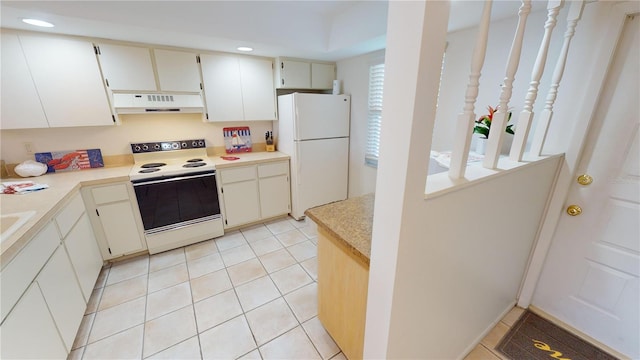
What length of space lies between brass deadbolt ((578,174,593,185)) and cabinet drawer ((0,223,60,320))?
303 centimetres

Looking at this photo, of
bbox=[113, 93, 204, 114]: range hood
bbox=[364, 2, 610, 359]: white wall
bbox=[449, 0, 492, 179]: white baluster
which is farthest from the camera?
bbox=[113, 93, 204, 114]: range hood

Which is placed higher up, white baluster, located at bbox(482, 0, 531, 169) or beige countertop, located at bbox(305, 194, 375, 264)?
white baluster, located at bbox(482, 0, 531, 169)

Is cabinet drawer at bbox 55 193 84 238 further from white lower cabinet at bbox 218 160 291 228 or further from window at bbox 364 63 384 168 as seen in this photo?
window at bbox 364 63 384 168

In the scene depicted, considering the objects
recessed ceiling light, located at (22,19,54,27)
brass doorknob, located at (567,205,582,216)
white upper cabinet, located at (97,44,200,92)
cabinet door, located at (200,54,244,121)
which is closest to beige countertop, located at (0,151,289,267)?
cabinet door, located at (200,54,244,121)

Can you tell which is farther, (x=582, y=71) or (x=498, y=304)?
(x=498, y=304)

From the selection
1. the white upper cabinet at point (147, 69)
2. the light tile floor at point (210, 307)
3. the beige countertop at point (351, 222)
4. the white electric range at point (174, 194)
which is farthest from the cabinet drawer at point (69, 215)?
the beige countertop at point (351, 222)

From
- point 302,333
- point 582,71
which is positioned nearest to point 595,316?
point 582,71

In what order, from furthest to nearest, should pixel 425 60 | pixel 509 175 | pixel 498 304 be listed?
pixel 498 304 < pixel 509 175 < pixel 425 60

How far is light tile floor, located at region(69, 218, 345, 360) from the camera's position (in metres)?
1.57

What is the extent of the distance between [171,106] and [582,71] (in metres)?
3.24

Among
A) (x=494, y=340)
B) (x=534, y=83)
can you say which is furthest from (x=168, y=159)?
(x=494, y=340)

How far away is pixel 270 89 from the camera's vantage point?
303 centimetres

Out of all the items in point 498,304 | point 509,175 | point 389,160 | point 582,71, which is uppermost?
point 582,71

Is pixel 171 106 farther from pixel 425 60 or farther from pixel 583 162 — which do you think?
pixel 583 162
